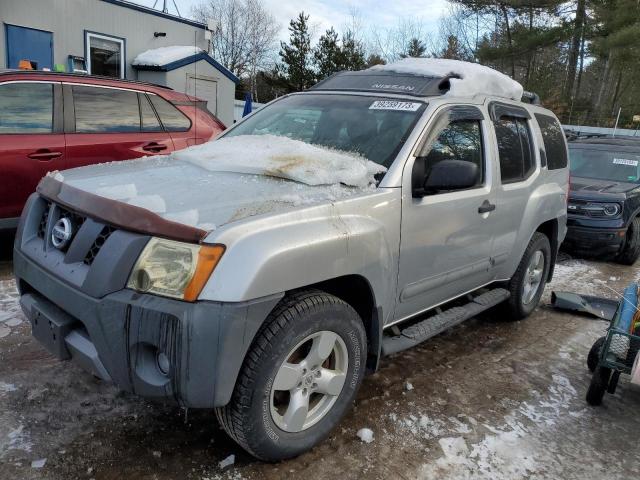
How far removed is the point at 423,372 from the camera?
3.67 metres

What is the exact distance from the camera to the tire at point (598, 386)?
3.32 m

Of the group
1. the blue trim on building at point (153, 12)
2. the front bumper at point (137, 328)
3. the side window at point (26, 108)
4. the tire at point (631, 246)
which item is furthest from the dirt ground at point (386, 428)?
the blue trim on building at point (153, 12)

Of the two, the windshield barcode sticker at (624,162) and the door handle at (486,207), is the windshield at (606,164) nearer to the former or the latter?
the windshield barcode sticker at (624,162)

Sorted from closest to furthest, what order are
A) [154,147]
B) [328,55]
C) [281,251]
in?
[281,251] → [154,147] → [328,55]

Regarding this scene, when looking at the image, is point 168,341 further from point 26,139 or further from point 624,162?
Answer: point 624,162

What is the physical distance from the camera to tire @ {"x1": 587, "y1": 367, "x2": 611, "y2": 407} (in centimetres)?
332

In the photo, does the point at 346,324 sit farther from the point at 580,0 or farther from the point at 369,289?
the point at 580,0

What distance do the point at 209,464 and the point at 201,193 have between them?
50.1 inches

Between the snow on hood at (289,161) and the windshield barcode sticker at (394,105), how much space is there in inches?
18.6

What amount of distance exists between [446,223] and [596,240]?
4905 mm

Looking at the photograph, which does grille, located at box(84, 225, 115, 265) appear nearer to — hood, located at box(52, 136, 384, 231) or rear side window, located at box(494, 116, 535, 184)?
hood, located at box(52, 136, 384, 231)

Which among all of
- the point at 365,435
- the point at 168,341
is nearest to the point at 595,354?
the point at 365,435

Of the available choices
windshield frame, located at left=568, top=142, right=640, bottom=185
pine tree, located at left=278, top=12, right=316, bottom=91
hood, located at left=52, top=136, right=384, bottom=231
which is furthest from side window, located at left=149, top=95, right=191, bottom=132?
pine tree, located at left=278, top=12, right=316, bottom=91

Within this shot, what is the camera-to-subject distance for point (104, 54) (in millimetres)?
13953
